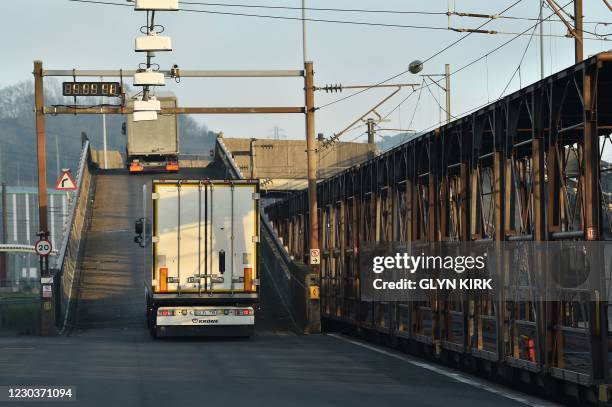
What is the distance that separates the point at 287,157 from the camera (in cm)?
9031

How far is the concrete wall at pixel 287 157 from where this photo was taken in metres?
88.6

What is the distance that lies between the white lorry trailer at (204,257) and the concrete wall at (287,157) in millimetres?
57145

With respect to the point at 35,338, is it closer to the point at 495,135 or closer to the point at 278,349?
the point at 278,349

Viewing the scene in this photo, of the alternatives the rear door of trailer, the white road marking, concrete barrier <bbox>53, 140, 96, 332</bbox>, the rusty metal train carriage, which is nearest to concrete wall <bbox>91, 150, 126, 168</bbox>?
concrete barrier <bbox>53, 140, 96, 332</bbox>

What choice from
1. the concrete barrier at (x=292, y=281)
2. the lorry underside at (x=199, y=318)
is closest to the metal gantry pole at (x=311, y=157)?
the concrete barrier at (x=292, y=281)

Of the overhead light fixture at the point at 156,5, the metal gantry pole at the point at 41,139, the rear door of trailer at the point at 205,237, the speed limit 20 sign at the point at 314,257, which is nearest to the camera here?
the overhead light fixture at the point at 156,5

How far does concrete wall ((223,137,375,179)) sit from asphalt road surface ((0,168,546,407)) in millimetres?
51228

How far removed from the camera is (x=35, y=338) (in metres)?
32.6

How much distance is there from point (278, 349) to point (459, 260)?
5.98m

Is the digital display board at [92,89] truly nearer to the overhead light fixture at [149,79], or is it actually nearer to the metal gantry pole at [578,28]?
the overhead light fixture at [149,79]

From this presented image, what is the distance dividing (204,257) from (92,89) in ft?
27.9

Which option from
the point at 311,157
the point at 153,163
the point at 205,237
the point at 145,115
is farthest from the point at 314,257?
the point at 153,163

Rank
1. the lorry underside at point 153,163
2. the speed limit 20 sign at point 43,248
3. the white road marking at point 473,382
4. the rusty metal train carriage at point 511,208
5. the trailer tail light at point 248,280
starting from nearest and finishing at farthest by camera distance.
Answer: the rusty metal train carriage at point 511,208 < the white road marking at point 473,382 < the trailer tail light at point 248,280 < the speed limit 20 sign at point 43,248 < the lorry underside at point 153,163

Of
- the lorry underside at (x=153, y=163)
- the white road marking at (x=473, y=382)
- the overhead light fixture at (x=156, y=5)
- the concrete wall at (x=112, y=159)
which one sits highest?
the concrete wall at (x=112, y=159)
